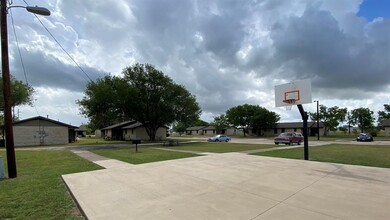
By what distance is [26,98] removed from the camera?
1602 inches

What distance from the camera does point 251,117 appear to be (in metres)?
70.3

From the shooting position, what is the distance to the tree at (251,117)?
232 ft

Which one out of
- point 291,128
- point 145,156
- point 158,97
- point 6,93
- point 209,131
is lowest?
point 209,131

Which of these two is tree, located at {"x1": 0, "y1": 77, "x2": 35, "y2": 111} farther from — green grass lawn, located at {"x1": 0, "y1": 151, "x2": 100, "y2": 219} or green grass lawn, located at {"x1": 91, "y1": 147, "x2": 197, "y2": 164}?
green grass lawn, located at {"x1": 0, "y1": 151, "x2": 100, "y2": 219}

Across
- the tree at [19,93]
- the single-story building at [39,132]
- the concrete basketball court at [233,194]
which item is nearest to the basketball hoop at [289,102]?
the concrete basketball court at [233,194]

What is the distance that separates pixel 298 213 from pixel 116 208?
3733 mm

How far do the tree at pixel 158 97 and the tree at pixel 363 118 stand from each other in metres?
65.3

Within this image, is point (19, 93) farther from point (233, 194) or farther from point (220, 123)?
point (220, 123)

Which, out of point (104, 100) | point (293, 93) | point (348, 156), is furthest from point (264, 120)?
point (293, 93)

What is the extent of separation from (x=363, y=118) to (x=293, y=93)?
78.7 meters

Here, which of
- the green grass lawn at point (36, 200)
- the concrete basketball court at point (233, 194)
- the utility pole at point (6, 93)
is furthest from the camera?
the utility pole at point (6, 93)

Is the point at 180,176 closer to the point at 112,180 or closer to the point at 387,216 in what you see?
the point at 112,180

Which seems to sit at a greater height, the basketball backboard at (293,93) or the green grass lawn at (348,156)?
the basketball backboard at (293,93)

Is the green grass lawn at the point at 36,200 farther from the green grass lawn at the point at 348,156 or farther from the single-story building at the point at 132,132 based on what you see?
the single-story building at the point at 132,132
